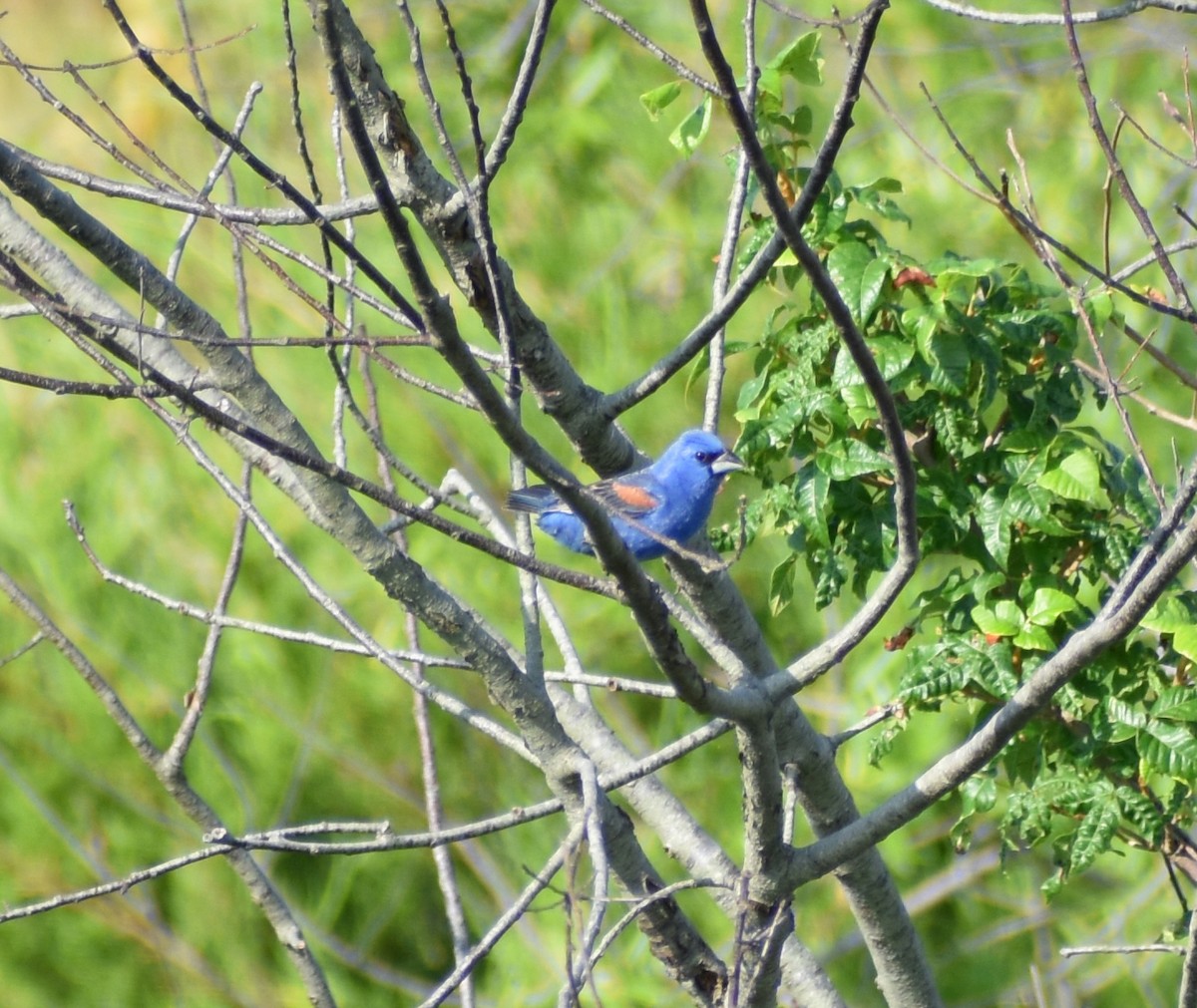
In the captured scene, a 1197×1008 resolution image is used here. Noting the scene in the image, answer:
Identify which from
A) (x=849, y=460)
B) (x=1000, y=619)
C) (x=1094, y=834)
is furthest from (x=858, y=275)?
(x=1094, y=834)

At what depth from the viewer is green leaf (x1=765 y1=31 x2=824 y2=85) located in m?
2.11

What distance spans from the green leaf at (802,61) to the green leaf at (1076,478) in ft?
2.36

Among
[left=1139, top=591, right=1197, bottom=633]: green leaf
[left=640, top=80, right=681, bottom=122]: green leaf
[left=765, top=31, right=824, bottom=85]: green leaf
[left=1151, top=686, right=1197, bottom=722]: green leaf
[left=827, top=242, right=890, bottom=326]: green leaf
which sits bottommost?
[left=1151, top=686, right=1197, bottom=722]: green leaf

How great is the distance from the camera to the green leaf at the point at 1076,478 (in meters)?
1.97

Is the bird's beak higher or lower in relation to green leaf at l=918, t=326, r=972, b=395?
higher

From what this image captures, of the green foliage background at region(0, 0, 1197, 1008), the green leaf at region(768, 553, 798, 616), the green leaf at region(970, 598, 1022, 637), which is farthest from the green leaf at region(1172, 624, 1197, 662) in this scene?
the green foliage background at region(0, 0, 1197, 1008)

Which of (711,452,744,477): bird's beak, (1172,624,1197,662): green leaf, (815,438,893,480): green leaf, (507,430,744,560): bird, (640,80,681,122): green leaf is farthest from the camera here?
(507,430,744,560): bird

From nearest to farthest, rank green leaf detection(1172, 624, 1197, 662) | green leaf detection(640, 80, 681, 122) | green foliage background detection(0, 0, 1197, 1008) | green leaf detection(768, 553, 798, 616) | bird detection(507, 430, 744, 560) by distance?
1. green leaf detection(1172, 624, 1197, 662)
2. green leaf detection(640, 80, 681, 122)
3. green leaf detection(768, 553, 798, 616)
4. bird detection(507, 430, 744, 560)
5. green foliage background detection(0, 0, 1197, 1008)

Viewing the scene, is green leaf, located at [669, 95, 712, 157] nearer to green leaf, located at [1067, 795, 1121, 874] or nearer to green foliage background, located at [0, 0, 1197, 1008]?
green leaf, located at [1067, 795, 1121, 874]

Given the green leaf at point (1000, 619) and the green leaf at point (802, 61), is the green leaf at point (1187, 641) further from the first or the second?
the green leaf at point (802, 61)

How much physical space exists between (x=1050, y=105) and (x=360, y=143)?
407 centimetres

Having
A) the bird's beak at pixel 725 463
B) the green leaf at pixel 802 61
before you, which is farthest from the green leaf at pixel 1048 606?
the bird's beak at pixel 725 463

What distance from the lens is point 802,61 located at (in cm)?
214

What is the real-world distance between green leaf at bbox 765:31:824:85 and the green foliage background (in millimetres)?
2166
